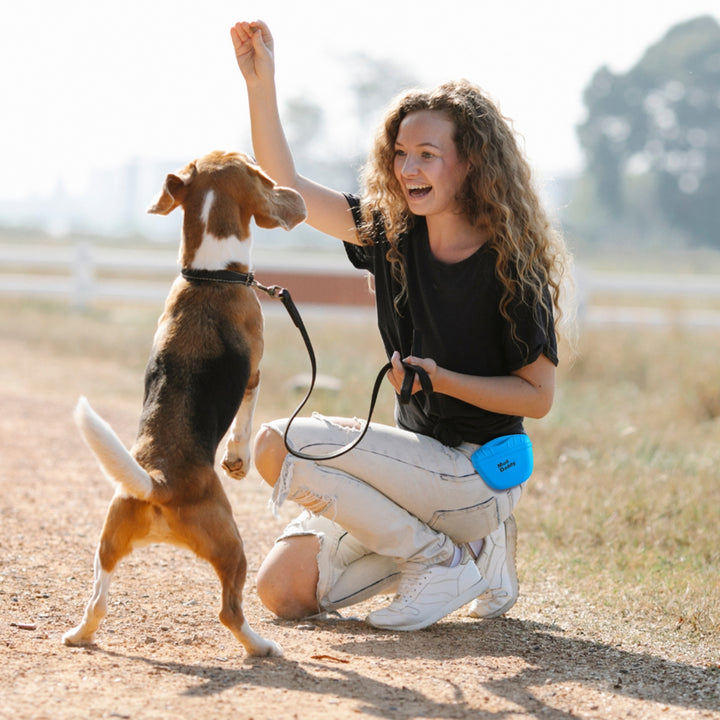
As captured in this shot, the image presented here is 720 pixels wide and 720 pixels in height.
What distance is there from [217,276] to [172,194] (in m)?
0.33

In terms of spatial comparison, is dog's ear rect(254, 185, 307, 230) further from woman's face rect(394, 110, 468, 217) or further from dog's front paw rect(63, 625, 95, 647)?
dog's front paw rect(63, 625, 95, 647)

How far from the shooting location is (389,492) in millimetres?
4113

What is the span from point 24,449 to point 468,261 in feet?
14.1

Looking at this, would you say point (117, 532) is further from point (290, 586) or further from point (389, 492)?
point (389, 492)

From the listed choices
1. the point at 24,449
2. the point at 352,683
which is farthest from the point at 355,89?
the point at 352,683

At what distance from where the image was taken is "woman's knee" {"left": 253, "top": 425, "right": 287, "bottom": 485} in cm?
407

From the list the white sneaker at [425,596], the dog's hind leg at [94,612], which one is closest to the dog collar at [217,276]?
the dog's hind leg at [94,612]

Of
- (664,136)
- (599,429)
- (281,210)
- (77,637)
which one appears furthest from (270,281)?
(664,136)

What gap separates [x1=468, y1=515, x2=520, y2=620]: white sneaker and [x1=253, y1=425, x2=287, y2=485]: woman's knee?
92cm

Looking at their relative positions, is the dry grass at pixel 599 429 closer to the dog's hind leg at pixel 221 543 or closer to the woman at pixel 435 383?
the woman at pixel 435 383

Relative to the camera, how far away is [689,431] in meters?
8.66

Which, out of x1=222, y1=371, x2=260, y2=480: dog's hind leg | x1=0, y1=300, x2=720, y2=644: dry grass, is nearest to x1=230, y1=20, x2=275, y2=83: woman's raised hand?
x1=222, y1=371, x2=260, y2=480: dog's hind leg

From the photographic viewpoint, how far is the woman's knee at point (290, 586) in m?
4.20

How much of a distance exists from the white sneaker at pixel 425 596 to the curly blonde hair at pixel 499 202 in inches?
37.9
